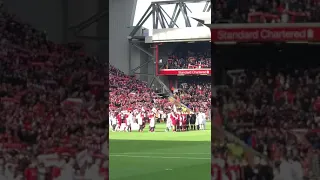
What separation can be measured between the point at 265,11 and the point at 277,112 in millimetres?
1307

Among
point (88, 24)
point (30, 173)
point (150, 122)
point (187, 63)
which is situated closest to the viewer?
point (30, 173)

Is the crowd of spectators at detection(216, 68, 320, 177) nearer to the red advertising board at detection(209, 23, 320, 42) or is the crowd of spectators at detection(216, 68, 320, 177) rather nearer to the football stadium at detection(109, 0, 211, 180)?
the red advertising board at detection(209, 23, 320, 42)

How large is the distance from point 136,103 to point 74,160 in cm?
3441

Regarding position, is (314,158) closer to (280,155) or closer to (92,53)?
(280,155)

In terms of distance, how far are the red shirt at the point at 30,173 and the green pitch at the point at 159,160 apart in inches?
148

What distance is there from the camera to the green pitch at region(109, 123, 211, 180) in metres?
12.0

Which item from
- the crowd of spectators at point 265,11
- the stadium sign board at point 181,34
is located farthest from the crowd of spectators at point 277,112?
the stadium sign board at point 181,34

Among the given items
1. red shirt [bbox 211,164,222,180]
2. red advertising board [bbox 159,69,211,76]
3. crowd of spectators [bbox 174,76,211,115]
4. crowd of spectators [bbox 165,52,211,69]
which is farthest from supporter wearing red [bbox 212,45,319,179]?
crowd of spectators [bbox 165,52,211,69]

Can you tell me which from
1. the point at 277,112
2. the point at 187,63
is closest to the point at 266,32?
the point at 277,112

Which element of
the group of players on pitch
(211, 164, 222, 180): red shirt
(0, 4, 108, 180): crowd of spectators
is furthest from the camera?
the group of players on pitch

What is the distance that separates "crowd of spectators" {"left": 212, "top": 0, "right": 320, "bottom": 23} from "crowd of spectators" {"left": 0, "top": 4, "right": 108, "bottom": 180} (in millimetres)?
1923

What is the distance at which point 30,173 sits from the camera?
7.96 metres

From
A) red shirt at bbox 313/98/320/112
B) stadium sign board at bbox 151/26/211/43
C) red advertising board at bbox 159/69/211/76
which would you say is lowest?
red shirt at bbox 313/98/320/112

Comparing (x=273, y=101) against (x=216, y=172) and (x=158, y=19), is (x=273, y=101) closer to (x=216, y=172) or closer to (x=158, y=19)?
(x=216, y=172)
